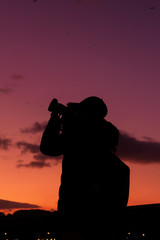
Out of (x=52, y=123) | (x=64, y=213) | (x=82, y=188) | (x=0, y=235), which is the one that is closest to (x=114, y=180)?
(x=82, y=188)

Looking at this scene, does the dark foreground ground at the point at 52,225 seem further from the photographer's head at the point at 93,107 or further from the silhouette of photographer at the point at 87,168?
the photographer's head at the point at 93,107

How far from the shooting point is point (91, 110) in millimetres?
2910

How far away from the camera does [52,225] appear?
2893mm

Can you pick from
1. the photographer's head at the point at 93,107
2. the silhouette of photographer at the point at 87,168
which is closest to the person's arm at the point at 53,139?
the silhouette of photographer at the point at 87,168

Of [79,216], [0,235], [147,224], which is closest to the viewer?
[79,216]

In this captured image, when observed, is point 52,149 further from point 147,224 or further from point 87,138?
point 147,224

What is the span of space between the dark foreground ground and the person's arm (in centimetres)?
47

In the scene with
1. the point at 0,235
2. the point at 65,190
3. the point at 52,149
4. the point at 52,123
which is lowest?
the point at 0,235

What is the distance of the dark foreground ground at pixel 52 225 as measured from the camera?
2.82m

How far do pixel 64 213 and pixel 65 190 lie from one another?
161mm

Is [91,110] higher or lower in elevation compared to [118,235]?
higher

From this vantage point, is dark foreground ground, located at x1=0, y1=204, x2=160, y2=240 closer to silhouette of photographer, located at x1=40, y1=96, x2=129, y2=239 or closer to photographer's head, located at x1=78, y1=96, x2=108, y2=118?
silhouette of photographer, located at x1=40, y1=96, x2=129, y2=239

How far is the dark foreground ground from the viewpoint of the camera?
2.82m

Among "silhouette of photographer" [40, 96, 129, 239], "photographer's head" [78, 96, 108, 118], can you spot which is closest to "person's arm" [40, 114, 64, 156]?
"silhouette of photographer" [40, 96, 129, 239]
